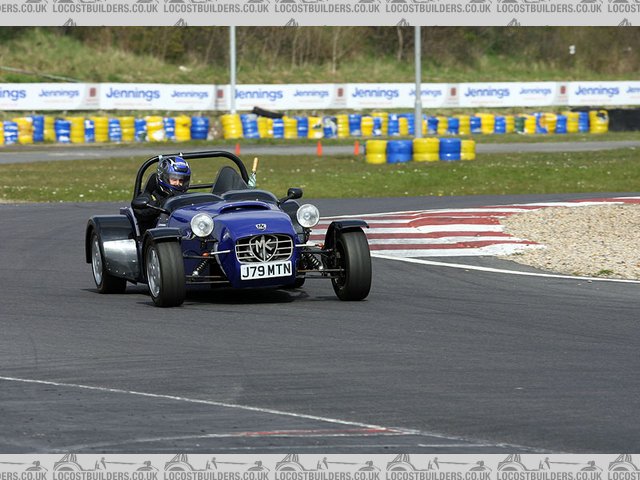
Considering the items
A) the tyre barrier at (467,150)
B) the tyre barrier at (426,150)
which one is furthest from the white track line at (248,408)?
the tyre barrier at (467,150)

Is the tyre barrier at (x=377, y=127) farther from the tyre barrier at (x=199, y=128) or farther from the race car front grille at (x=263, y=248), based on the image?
the race car front grille at (x=263, y=248)

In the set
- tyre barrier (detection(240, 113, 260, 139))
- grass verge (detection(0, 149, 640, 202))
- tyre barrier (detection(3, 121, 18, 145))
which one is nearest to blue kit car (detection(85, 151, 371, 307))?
grass verge (detection(0, 149, 640, 202))

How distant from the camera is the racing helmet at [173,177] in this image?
11.8 metres

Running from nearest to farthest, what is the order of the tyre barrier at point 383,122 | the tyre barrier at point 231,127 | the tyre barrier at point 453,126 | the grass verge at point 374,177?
1. the grass verge at point 374,177
2. the tyre barrier at point 231,127
3. the tyre barrier at point 383,122
4. the tyre barrier at point 453,126

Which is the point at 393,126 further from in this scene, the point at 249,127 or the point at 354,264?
the point at 354,264

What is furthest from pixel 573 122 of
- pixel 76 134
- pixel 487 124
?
pixel 76 134

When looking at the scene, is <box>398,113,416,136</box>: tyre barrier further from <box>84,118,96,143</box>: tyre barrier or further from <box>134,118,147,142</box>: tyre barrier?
<box>84,118,96,143</box>: tyre barrier

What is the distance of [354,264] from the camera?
10.6m

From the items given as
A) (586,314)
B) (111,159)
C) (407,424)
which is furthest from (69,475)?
(111,159)

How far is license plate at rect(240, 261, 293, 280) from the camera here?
1030 cm

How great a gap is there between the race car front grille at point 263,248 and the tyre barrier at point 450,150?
70.0ft

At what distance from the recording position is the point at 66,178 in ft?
94.6

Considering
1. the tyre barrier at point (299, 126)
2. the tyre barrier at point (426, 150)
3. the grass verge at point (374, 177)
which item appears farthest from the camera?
the tyre barrier at point (299, 126)

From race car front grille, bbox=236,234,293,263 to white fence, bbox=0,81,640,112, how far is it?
37023 mm
